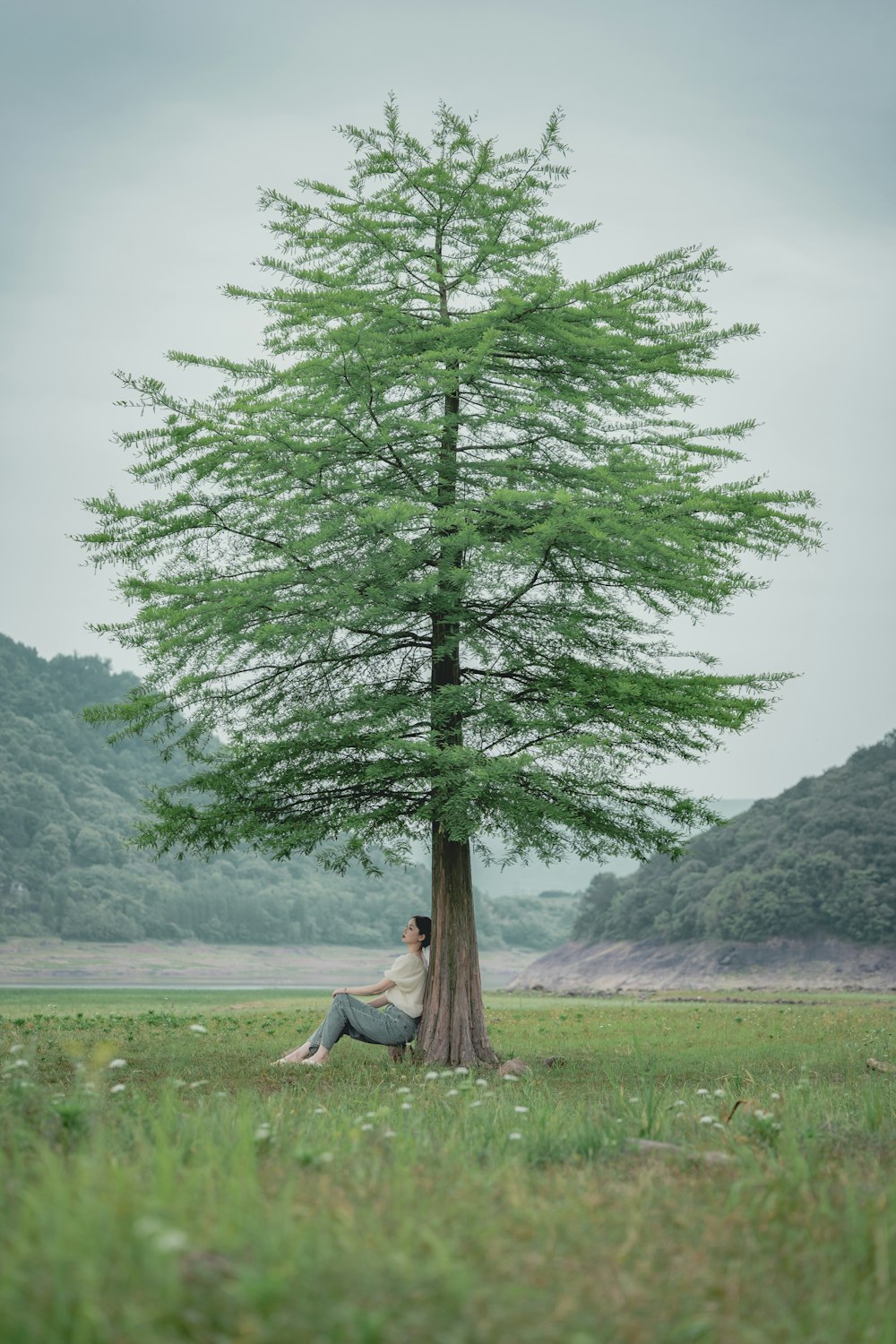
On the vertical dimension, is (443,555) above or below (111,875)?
above

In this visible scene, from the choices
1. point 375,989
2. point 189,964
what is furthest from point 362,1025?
point 189,964

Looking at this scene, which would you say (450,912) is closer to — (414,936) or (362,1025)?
(414,936)

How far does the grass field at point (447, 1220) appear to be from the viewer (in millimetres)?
3230

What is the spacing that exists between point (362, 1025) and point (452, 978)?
4.63 ft

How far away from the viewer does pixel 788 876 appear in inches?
→ 1793

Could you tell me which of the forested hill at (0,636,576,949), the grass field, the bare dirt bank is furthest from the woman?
the forested hill at (0,636,576,949)

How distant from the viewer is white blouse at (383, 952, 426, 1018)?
12297 mm

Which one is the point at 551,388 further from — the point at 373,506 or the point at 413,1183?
the point at 413,1183

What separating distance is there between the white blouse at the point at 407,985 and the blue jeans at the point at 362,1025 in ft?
0.27

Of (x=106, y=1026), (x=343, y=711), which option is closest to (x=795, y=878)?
(x=106, y=1026)

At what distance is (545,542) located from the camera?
10.9m

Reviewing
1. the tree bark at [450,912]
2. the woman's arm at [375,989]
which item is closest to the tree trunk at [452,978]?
the tree bark at [450,912]

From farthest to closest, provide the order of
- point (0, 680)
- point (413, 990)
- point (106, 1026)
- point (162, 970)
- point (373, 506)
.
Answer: point (0, 680)
point (162, 970)
point (106, 1026)
point (413, 990)
point (373, 506)

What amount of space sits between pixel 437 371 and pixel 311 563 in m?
2.37
